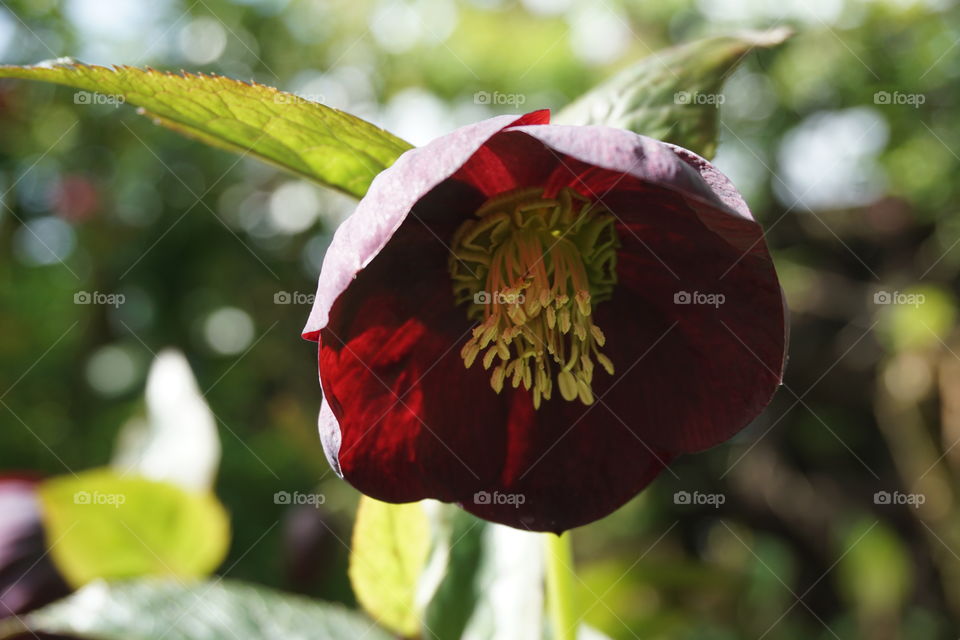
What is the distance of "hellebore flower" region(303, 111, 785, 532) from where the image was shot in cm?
54

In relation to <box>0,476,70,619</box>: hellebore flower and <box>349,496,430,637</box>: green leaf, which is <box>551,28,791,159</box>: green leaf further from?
<box>0,476,70,619</box>: hellebore flower

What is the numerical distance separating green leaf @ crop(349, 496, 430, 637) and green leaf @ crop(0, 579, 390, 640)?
0.04 m

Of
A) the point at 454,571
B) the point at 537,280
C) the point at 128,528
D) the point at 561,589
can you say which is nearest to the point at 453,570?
the point at 454,571

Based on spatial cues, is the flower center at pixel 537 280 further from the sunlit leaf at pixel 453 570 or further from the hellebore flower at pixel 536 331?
the sunlit leaf at pixel 453 570

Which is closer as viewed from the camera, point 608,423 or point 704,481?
point 608,423

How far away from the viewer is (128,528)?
2.74 ft

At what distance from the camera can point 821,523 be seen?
2684mm

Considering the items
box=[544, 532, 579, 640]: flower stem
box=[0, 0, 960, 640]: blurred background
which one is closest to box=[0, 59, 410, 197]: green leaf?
box=[544, 532, 579, 640]: flower stem

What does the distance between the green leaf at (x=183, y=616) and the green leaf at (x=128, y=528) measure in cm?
16

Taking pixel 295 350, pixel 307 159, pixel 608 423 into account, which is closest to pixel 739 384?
pixel 608 423

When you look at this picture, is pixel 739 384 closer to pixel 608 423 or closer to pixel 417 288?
pixel 608 423

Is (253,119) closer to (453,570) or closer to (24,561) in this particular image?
(453,570)

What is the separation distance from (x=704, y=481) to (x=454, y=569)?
2.33m

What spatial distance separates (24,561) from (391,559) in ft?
1.37
